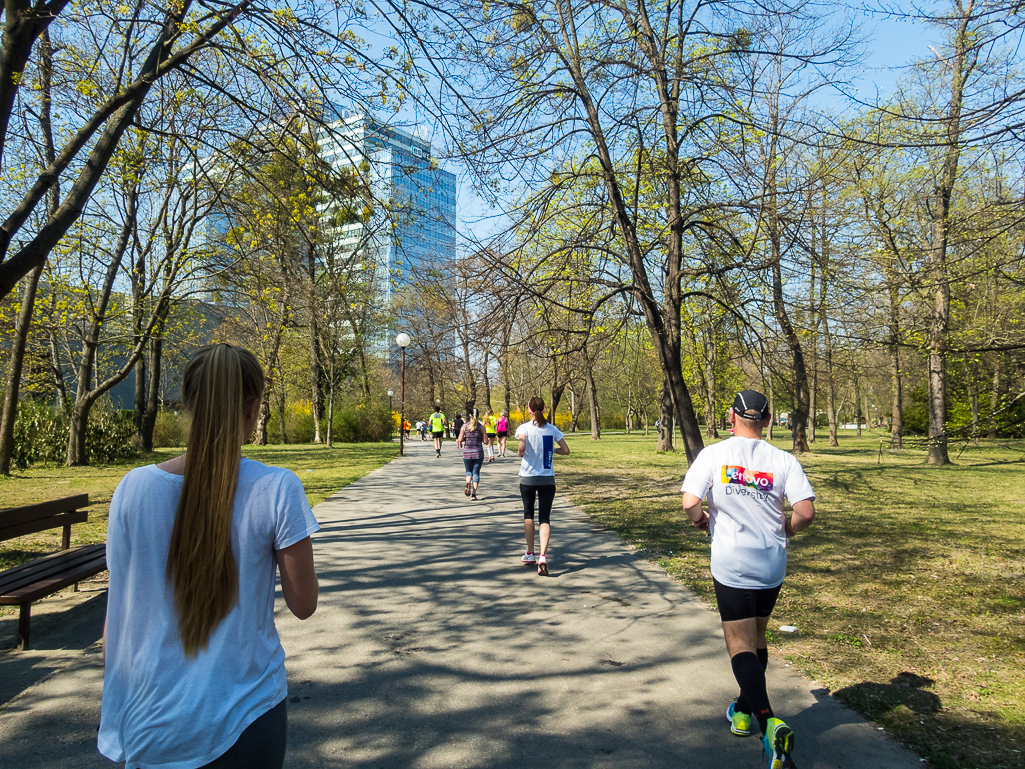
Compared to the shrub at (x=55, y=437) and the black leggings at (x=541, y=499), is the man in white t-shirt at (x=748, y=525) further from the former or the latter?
the shrub at (x=55, y=437)

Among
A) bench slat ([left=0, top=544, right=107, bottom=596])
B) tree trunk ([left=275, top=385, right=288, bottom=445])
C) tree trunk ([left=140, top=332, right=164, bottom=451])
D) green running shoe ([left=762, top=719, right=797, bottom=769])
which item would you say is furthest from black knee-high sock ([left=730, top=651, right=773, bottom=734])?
tree trunk ([left=275, top=385, right=288, bottom=445])

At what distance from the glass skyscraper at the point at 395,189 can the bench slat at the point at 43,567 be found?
4631 mm

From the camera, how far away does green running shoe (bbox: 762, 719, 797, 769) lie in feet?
9.78

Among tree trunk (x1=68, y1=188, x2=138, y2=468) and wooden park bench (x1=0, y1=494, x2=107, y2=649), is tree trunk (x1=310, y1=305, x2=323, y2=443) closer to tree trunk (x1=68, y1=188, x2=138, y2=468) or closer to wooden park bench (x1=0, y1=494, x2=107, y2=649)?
tree trunk (x1=68, y1=188, x2=138, y2=468)

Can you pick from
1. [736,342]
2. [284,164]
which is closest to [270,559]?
[284,164]

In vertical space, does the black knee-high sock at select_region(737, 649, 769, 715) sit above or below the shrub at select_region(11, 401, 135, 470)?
below

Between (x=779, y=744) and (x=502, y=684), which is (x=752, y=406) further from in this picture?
(x=502, y=684)

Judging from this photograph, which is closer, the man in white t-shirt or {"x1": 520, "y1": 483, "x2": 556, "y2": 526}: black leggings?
the man in white t-shirt

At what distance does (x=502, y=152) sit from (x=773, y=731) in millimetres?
8753

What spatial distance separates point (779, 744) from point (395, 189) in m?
7.58

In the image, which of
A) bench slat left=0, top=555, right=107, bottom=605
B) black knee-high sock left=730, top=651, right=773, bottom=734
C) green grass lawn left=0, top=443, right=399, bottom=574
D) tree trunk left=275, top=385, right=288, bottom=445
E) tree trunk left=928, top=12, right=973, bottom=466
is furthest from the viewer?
tree trunk left=275, top=385, right=288, bottom=445

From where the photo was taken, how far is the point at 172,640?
168 cm

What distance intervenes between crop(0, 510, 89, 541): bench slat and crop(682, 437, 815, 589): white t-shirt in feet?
18.4

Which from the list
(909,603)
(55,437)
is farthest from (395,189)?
Answer: (55,437)
